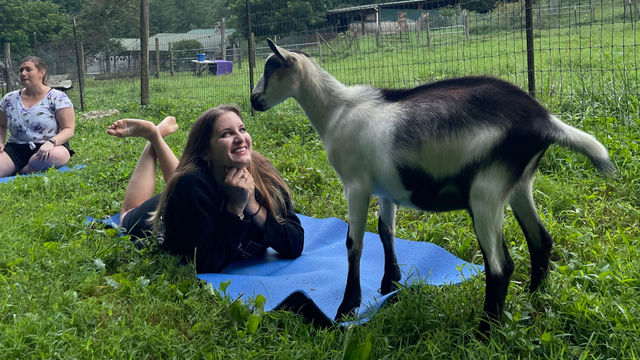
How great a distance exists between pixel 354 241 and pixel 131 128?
2.18 meters

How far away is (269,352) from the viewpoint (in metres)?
2.60

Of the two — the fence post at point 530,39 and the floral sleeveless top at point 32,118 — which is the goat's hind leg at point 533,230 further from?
the floral sleeveless top at point 32,118

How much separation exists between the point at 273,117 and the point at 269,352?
593cm

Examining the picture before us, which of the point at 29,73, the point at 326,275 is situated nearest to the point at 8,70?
the point at 29,73

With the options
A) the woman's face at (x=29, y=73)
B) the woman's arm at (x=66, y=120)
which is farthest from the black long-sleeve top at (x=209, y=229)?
the woman's face at (x=29, y=73)

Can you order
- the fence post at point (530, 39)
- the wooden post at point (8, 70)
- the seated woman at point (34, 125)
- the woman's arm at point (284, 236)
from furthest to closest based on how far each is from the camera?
the wooden post at point (8, 70)
the seated woman at point (34, 125)
the fence post at point (530, 39)
the woman's arm at point (284, 236)

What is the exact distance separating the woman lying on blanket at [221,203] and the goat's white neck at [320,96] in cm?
65

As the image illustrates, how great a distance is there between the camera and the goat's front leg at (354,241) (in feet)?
9.10

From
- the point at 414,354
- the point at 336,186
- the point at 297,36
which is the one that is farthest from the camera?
the point at 297,36

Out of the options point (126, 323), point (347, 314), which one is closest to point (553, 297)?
point (347, 314)

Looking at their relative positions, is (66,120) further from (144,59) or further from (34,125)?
(144,59)

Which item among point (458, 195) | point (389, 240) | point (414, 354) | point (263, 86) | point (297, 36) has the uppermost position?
point (297, 36)

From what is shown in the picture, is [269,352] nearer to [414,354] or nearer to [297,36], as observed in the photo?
[414,354]

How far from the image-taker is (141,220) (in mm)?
4098
